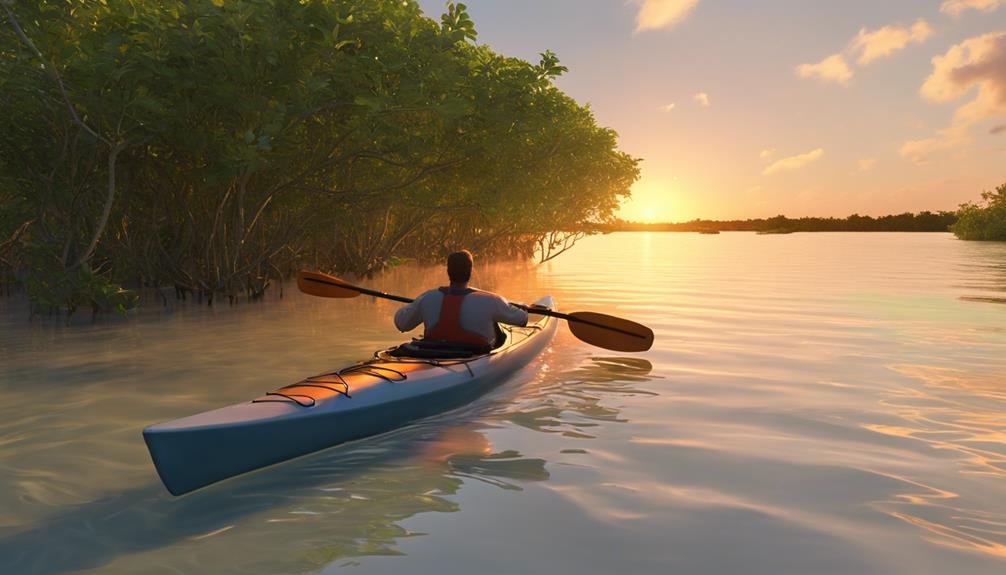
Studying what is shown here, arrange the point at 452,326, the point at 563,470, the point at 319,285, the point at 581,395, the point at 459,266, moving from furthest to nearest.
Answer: the point at 319,285 < the point at 581,395 < the point at 452,326 < the point at 459,266 < the point at 563,470

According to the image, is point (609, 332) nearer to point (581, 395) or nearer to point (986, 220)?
point (581, 395)

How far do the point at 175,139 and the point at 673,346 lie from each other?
8.12 metres

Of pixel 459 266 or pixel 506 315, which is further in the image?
pixel 506 315

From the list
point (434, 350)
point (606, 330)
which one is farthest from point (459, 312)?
point (606, 330)

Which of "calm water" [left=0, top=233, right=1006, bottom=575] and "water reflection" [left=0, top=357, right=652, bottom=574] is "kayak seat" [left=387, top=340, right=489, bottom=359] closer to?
"calm water" [left=0, top=233, right=1006, bottom=575]

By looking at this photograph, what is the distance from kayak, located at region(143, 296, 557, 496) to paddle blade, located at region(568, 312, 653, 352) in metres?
1.62

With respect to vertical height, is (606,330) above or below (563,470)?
above

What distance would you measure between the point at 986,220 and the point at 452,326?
6935 cm

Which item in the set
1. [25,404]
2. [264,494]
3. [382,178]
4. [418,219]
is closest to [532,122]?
[382,178]

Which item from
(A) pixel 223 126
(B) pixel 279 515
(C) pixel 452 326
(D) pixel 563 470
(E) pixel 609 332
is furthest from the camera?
(A) pixel 223 126

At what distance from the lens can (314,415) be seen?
14.9ft

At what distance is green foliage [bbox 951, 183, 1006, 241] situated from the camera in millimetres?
59406

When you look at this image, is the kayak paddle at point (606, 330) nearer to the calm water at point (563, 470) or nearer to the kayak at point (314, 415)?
the calm water at point (563, 470)

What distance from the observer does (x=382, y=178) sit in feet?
52.4
